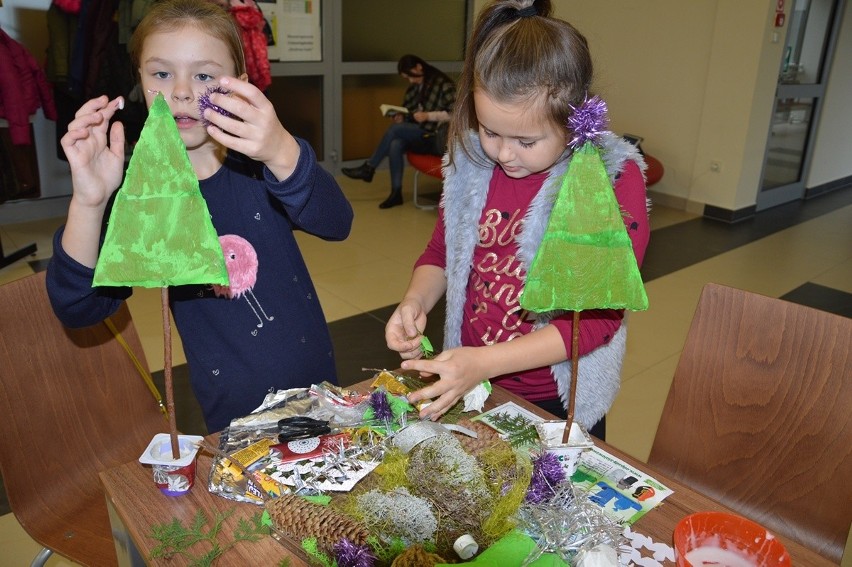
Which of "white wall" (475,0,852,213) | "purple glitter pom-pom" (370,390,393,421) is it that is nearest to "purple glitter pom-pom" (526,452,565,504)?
"purple glitter pom-pom" (370,390,393,421)

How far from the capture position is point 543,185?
1195 millimetres

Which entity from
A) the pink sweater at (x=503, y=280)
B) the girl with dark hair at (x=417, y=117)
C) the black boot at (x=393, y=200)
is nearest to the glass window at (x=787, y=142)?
the girl with dark hair at (x=417, y=117)

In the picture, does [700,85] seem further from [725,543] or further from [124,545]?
[124,545]

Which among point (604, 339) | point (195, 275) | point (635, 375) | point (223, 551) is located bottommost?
point (635, 375)

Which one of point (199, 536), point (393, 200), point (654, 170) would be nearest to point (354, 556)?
point (199, 536)

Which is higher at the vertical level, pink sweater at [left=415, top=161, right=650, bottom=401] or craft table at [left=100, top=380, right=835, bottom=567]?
pink sweater at [left=415, top=161, right=650, bottom=401]

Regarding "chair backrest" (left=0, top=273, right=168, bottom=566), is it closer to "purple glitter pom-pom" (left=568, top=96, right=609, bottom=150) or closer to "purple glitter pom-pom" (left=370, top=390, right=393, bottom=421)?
"purple glitter pom-pom" (left=370, top=390, right=393, bottom=421)

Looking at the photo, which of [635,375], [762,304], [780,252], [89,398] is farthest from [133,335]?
[780,252]

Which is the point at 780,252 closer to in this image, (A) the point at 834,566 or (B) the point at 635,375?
(B) the point at 635,375

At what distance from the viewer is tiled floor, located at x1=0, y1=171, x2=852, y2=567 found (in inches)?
101

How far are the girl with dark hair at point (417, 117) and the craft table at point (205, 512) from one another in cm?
404

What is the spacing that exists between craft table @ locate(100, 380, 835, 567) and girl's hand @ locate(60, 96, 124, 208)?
0.42m

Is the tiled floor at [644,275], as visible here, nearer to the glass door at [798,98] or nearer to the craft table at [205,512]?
the glass door at [798,98]

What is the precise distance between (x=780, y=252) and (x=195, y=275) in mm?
4380
